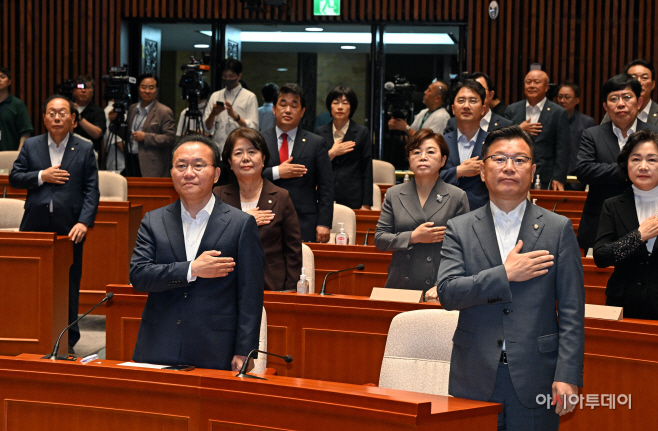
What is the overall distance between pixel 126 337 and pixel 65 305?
1.04 meters

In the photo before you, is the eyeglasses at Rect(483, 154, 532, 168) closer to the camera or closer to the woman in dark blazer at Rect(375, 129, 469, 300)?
the woman in dark blazer at Rect(375, 129, 469, 300)

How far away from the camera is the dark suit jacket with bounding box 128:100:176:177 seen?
6.41 meters

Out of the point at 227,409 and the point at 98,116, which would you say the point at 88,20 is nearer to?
the point at 98,116

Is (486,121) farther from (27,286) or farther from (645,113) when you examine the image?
(27,286)

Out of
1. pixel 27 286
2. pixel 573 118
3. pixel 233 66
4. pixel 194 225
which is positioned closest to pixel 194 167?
pixel 194 225

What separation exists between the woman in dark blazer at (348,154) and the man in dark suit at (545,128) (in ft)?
3.79

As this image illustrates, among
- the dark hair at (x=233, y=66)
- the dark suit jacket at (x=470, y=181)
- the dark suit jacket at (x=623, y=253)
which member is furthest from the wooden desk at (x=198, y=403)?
the dark hair at (x=233, y=66)

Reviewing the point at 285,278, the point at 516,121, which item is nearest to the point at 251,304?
the point at 285,278

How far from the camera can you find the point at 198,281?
7.93 ft

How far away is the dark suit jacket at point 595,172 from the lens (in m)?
3.76

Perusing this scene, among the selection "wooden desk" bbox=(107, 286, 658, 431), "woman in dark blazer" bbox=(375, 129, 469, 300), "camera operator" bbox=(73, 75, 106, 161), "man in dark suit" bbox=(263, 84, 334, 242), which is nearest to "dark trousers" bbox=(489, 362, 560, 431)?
"wooden desk" bbox=(107, 286, 658, 431)

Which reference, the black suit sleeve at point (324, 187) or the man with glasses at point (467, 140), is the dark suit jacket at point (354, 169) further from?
the man with glasses at point (467, 140)

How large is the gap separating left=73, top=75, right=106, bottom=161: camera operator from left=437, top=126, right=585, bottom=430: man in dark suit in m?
4.99

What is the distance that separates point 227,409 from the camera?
1.94 metres
